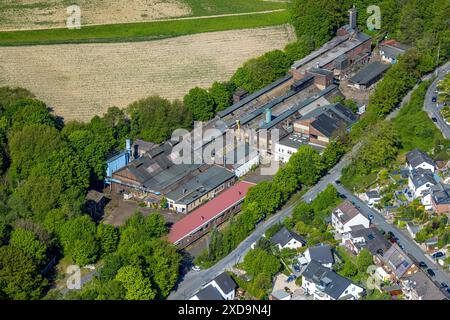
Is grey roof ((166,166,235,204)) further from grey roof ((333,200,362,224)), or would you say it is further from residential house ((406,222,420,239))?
residential house ((406,222,420,239))

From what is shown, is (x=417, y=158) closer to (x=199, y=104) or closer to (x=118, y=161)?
(x=199, y=104)

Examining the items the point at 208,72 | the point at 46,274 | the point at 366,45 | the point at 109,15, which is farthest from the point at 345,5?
the point at 46,274

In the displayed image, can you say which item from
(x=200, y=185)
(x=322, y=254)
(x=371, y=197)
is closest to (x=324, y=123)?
(x=371, y=197)

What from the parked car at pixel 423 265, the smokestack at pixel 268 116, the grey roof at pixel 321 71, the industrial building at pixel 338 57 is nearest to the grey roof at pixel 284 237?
the parked car at pixel 423 265

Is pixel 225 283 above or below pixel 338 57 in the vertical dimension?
below

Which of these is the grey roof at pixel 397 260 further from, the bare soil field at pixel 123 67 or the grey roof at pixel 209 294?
the bare soil field at pixel 123 67

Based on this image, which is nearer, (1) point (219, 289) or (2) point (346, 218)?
(1) point (219, 289)

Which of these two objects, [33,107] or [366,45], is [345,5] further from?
[33,107]
